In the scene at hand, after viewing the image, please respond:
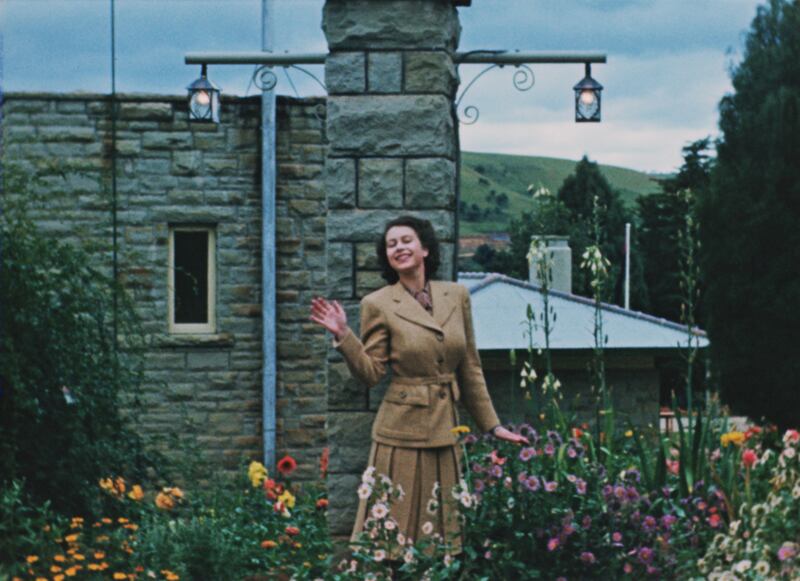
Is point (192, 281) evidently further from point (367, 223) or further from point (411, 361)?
point (411, 361)

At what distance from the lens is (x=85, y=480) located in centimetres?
834

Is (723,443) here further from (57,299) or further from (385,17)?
(57,299)

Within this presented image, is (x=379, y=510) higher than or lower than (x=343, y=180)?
lower

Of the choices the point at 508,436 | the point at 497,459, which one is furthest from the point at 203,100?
the point at 508,436

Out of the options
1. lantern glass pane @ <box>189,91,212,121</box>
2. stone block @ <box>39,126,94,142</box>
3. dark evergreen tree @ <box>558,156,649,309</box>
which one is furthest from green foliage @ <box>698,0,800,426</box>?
dark evergreen tree @ <box>558,156,649,309</box>

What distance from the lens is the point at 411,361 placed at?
6605 millimetres

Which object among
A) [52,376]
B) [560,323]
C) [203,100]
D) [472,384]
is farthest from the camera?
[560,323]

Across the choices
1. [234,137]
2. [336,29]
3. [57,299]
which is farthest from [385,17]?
[234,137]

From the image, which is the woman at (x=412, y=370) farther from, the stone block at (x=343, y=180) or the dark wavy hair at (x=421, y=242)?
the stone block at (x=343, y=180)

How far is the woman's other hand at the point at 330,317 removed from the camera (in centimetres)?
645

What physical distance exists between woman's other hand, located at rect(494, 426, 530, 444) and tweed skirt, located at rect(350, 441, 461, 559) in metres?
0.28

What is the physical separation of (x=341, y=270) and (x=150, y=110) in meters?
6.01

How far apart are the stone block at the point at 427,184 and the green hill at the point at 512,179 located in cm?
5392

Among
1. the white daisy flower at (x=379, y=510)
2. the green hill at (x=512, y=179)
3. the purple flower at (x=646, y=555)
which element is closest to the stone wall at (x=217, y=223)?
the white daisy flower at (x=379, y=510)
